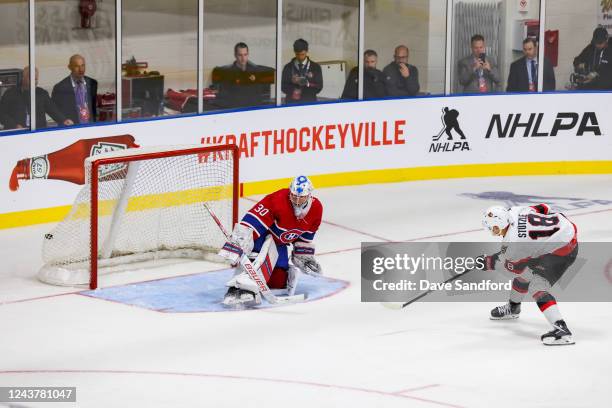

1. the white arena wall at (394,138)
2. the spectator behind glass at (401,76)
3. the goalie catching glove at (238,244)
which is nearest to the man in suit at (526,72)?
the white arena wall at (394,138)

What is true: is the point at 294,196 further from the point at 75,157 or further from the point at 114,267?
the point at 75,157

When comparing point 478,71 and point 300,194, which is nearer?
point 300,194

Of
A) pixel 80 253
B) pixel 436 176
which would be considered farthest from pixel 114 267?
pixel 436 176

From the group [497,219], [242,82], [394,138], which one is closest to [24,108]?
[242,82]

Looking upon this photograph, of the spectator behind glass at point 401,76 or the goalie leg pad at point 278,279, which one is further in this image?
the spectator behind glass at point 401,76

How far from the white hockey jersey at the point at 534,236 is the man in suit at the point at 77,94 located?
185 inches

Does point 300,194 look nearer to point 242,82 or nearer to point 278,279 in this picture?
point 278,279

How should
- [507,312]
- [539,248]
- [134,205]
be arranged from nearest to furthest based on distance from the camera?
[539,248] < [507,312] < [134,205]

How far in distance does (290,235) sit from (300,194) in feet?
1.31

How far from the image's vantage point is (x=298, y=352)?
27.9 feet

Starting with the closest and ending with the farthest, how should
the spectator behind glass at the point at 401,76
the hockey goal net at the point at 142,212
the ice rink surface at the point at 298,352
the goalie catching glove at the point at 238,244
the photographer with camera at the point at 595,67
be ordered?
the ice rink surface at the point at 298,352
the goalie catching glove at the point at 238,244
the hockey goal net at the point at 142,212
the spectator behind glass at the point at 401,76
the photographer with camera at the point at 595,67

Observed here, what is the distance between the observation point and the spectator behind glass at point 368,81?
13742 mm

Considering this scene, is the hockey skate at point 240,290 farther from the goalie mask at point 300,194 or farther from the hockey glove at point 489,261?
the hockey glove at point 489,261

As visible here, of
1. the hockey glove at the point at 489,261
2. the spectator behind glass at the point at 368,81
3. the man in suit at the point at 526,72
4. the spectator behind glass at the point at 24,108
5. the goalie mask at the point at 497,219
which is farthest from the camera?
the man in suit at the point at 526,72
